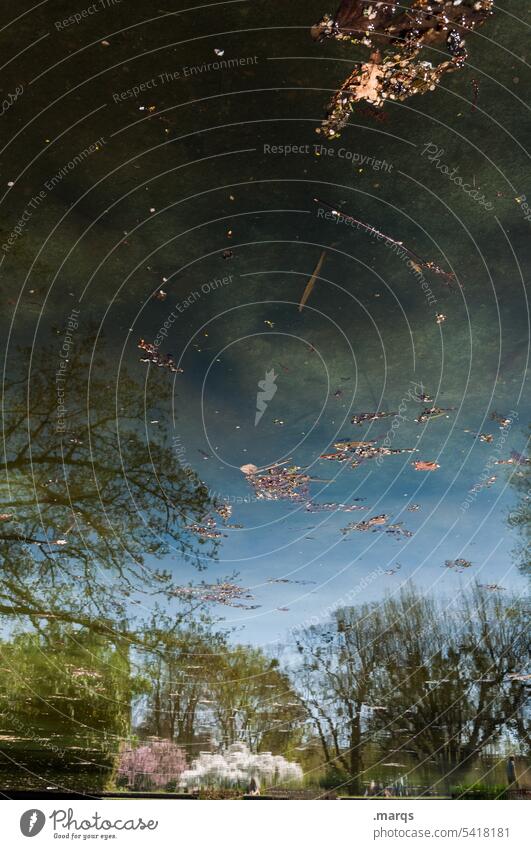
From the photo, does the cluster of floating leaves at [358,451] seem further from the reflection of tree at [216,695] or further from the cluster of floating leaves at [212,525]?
the reflection of tree at [216,695]

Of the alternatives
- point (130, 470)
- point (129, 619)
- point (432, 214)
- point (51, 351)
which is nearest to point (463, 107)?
point (432, 214)

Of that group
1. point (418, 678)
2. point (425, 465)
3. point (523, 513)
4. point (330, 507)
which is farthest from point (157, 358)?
point (418, 678)

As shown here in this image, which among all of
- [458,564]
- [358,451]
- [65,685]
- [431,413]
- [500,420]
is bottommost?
[65,685]

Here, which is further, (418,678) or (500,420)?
(418,678)

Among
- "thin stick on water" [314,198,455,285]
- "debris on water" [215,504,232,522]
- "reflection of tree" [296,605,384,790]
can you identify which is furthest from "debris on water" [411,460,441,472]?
"debris on water" [215,504,232,522]

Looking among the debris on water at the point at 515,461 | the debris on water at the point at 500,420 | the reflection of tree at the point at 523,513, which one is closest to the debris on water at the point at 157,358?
the debris on water at the point at 500,420

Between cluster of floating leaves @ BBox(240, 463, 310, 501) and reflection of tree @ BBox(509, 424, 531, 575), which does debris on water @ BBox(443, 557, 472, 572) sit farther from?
cluster of floating leaves @ BBox(240, 463, 310, 501)

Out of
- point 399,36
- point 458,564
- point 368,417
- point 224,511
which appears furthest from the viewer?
point 458,564

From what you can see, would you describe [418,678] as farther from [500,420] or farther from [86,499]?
[86,499]
